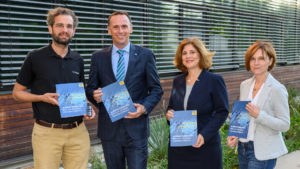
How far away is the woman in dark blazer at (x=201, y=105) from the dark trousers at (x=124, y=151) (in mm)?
279

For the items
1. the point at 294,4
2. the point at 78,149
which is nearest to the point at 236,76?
the point at 294,4

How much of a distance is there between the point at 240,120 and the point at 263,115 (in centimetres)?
18

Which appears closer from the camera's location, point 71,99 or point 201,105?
point 201,105

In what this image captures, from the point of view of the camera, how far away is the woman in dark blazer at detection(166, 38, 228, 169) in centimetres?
242

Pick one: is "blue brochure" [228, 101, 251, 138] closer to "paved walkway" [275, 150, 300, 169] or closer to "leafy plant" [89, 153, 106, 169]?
"leafy plant" [89, 153, 106, 169]

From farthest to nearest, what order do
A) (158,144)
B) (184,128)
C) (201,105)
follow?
(158,144) < (201,105) < (184,128)

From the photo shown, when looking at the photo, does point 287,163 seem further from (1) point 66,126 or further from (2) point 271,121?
(1) point 66,126

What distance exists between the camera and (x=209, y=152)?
247cm

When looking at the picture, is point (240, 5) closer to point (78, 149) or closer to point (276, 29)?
point (276, 29)

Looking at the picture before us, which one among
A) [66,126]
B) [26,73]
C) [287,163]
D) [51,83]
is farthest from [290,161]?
[26,73]

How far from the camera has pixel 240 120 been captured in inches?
94.5

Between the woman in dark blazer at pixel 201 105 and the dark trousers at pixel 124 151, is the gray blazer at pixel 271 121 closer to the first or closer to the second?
the woman in dark blazer at pixel 201 105

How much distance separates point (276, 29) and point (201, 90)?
30.7 ft

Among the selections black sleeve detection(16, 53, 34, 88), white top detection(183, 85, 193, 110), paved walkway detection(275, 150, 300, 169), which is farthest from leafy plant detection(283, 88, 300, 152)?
black sleeve detection(16, 53, 34, 88)
